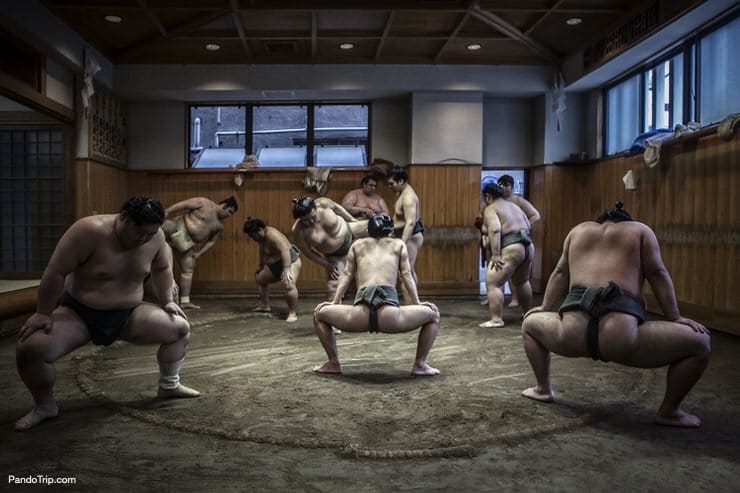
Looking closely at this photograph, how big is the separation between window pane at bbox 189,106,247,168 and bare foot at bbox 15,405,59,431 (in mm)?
5645

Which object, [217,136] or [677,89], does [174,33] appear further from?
[677,89]

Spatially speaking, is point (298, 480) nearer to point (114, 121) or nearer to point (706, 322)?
point (706, 322)

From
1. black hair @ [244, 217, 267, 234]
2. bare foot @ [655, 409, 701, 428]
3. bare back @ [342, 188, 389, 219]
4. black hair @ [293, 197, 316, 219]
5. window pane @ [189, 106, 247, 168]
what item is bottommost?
bare foot @ [655, 409, 701, 428]

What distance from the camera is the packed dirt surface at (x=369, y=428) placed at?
183 centimetres

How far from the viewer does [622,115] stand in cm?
673

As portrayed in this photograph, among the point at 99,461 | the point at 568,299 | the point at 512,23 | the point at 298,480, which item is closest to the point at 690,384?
the point at 568,299

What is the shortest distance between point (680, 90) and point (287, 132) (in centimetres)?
476

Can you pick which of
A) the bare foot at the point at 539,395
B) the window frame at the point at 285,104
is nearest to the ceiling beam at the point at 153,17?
the window frame at the point at 285,104

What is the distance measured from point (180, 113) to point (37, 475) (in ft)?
21.4

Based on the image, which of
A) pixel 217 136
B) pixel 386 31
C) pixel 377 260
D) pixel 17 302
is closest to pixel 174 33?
pixel 217 136

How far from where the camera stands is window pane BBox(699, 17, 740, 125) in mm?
4727

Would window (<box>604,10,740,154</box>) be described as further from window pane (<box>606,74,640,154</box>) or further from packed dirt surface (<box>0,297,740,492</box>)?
packed dirt surface (<box>0,297,740,492</box>)

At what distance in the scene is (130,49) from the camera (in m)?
6.78

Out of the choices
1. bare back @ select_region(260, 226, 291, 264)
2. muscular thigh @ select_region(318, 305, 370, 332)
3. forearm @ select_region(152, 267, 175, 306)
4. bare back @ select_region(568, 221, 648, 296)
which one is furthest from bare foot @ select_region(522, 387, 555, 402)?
bare back @ select_region(260, 226, 291, 264)
